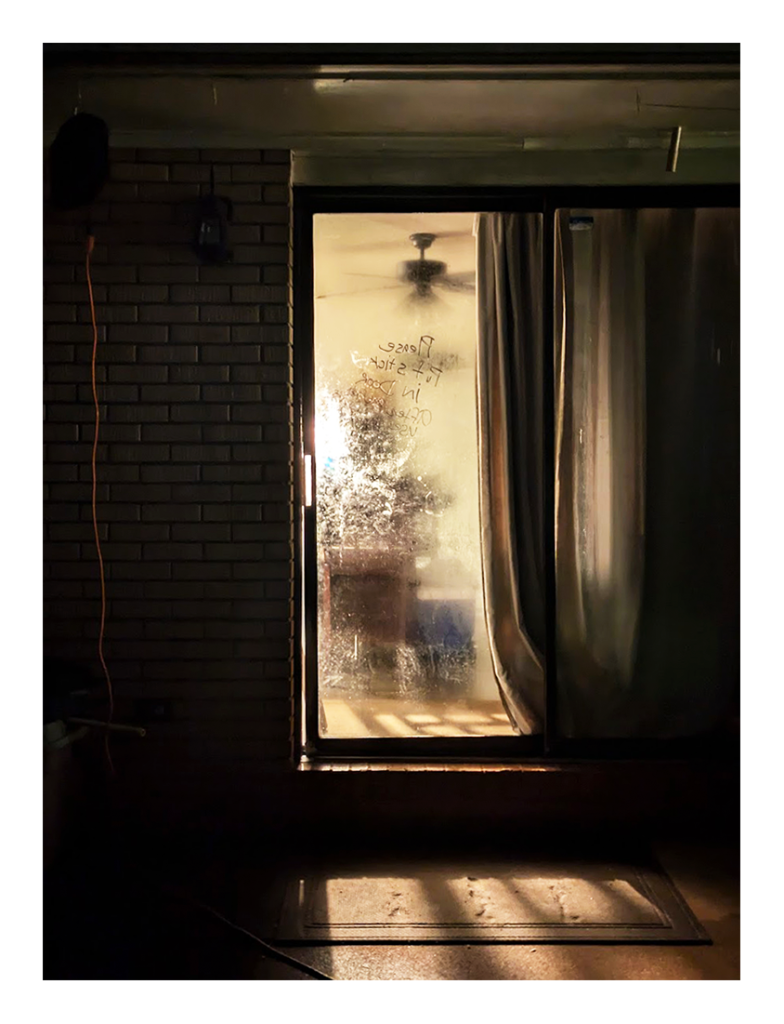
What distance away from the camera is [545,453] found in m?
3.39

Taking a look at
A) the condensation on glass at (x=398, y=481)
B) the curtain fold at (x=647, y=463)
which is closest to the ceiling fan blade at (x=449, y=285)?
the condensation on glass at (x=398, y=481)

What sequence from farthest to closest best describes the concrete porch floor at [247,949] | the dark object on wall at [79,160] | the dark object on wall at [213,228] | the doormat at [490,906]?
the dark object on wall at [213,228], the dark object on wall at [79,160], the doormat at [490,906], the concrete porch floor at [247,949]

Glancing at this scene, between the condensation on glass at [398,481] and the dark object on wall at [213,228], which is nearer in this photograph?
the dark object on wall at [213,228]

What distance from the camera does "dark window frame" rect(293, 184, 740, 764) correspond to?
133 inches

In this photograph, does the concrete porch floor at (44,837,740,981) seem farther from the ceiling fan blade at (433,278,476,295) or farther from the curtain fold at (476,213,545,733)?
the ceiling fan blade at (433,278,476,295)

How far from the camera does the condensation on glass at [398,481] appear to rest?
342cm

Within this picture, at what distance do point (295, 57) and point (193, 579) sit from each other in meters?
1.94

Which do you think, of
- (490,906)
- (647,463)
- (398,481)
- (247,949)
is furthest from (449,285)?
(247,949)

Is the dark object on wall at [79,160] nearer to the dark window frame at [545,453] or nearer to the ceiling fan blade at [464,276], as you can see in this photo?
the dark window frame at [545,453]

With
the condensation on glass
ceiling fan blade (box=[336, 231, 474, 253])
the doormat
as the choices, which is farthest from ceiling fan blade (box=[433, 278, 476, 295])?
the doormat

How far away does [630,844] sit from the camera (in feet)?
10.6

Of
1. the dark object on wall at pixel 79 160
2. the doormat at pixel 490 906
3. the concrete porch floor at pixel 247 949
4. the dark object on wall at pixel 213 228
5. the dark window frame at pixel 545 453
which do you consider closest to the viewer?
the concrete porch floor at pixel 247 949

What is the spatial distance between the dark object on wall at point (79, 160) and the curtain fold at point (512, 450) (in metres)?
1.44

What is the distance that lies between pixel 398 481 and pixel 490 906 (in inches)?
62.1
